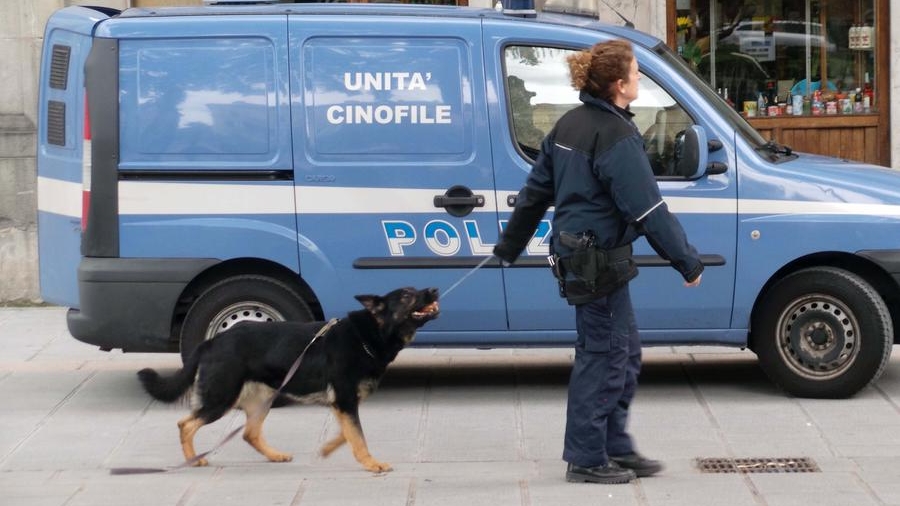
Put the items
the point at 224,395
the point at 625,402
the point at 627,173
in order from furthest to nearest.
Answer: the point at 224,395, the point at 625,402, the point at 627,173

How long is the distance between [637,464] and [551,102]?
2320 millimetres

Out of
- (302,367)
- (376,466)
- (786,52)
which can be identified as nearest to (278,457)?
(302,367)

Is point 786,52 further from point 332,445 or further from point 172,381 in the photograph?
point 172,381

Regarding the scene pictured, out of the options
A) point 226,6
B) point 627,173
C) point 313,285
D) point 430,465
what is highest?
point 226,6

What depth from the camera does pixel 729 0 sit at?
12531mm

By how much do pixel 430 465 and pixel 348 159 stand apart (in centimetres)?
188

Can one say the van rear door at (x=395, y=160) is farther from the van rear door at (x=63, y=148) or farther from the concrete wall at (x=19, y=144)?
the concrete wall at (x=19, y=144)

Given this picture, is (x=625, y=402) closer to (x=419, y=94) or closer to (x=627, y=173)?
(x=627, y=173)

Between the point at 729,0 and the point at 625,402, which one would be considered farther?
the point at 729,0

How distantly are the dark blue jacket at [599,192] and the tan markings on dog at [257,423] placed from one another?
4.52 feet

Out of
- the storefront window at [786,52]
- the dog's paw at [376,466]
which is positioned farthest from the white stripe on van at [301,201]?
the storefront window at [786,52]

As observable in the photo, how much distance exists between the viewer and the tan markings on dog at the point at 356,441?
625 cm

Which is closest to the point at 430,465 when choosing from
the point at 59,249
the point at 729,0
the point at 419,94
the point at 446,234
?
the point at 446,234

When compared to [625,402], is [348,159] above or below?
above
